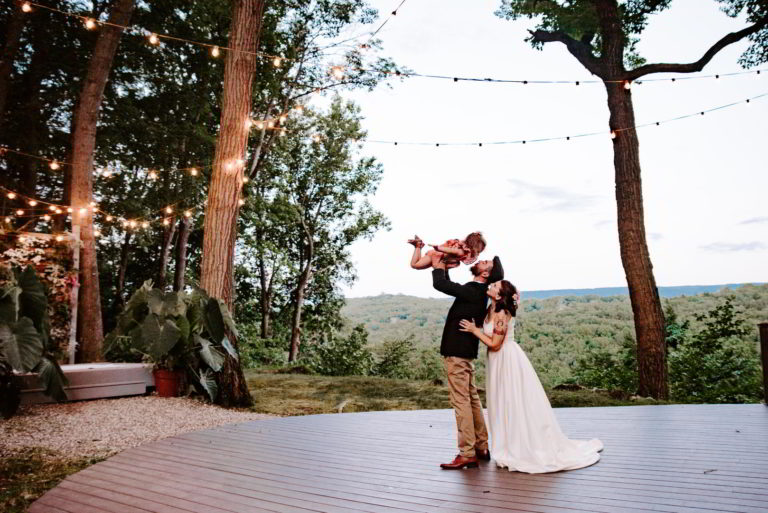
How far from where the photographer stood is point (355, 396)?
24.6ft

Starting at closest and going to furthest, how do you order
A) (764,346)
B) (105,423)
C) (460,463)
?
1. (460,463)
2. (105,423)
3. (764,346)

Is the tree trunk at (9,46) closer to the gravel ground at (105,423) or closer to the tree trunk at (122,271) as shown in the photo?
the tree trunk at (122,271)

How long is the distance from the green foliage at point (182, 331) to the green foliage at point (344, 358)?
15.8 ft

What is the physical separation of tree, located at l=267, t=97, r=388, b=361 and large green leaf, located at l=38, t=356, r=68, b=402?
9200 mm

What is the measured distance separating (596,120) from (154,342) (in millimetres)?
8708

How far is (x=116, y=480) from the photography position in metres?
3.21

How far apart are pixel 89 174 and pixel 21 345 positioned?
14.7ft

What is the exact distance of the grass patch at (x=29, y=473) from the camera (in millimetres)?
3090

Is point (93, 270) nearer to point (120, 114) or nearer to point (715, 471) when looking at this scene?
point (120, 114)

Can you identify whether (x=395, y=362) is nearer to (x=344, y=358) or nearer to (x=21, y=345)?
(x=344, y=358)

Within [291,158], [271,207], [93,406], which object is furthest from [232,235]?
[291,158]

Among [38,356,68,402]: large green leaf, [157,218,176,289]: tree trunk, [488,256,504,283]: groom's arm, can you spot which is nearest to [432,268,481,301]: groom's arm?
[488,256,504,283]: groom's arm

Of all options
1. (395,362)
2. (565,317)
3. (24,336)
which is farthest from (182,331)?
(565,317)

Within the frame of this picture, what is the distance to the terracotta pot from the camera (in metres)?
6.44
